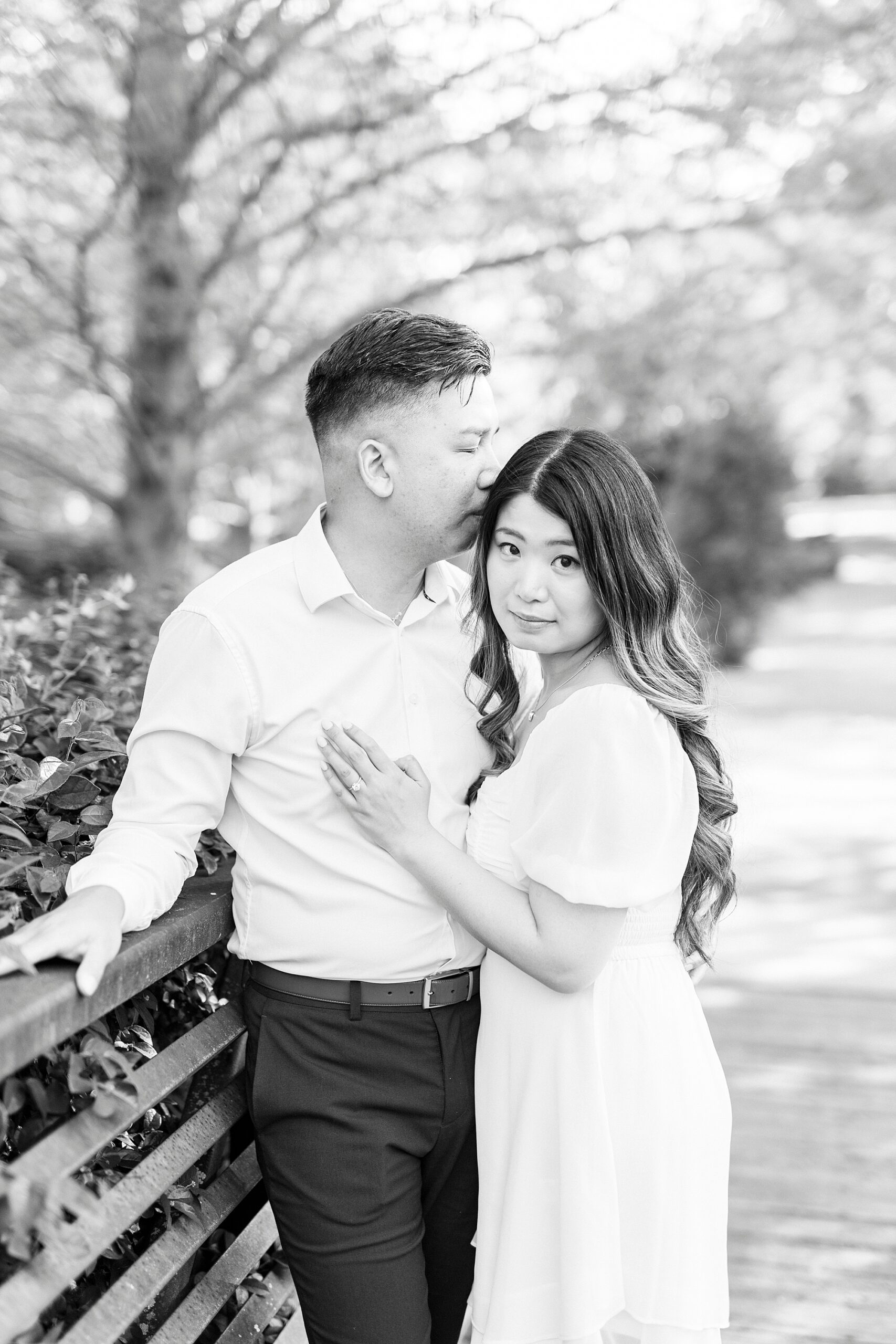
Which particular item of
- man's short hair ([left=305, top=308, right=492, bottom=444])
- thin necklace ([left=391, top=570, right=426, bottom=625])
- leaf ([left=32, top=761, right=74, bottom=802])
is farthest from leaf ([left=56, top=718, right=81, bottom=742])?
man's short hair ([left=305, top=308, right=492, bottom=444])

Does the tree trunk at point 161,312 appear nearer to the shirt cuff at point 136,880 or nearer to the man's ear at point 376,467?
the man's ear at point 376,467

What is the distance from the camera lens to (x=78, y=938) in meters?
1.59

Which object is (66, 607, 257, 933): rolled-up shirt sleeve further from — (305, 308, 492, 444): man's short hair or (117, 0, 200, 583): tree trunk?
(117, 0, 200, 583): tree trunk

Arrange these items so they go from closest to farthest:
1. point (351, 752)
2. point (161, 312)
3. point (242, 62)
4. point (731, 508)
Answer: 1. point (351, 752)
2. point (242, 62)
3. point (161, 312)
4. point (731, 508)

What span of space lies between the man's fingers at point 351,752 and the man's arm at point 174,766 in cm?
13

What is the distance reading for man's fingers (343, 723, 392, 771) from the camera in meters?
2.01

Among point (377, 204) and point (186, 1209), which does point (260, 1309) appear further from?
point (377, 204)

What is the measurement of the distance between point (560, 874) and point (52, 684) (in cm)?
130

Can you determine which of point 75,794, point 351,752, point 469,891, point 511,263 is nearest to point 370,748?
point 351,752

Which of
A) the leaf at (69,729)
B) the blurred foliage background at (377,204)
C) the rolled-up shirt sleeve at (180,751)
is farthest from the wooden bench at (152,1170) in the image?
the blurred foliage background at (377,204)

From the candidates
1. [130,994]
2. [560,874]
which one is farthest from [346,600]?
[130,994]

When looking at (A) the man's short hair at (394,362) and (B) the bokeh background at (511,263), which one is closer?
(A) the man's short hair at (394,362)

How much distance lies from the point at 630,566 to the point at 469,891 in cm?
56

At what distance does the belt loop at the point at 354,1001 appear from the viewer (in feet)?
6.75
